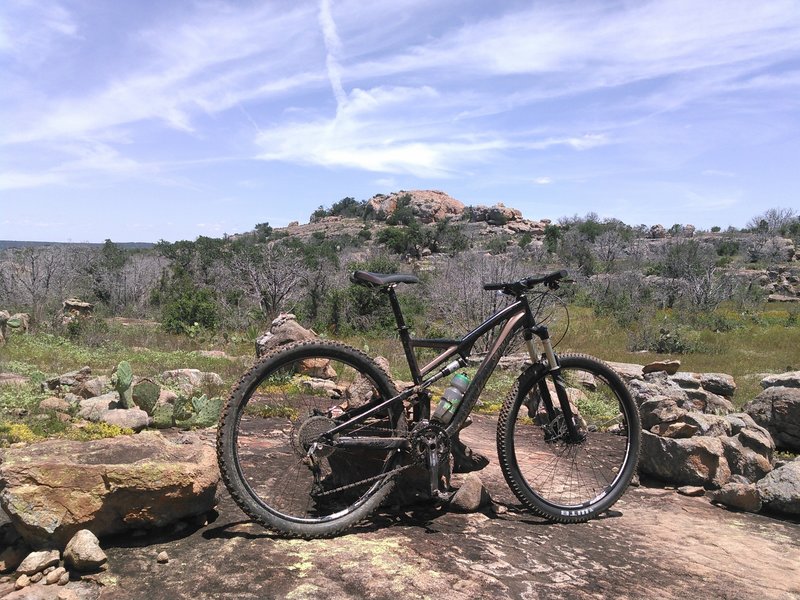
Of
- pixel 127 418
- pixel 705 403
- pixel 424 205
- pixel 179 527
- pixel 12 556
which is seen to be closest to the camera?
pixel 12 556

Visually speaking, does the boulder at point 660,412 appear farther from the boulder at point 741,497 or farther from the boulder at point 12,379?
the boulder at point 12,379

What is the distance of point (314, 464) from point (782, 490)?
3314 mm

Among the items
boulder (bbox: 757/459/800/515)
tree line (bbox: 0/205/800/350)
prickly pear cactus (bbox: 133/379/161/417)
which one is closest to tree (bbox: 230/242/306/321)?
tree line (bbox: 0/205/800/350)

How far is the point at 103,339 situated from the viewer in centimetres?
1406

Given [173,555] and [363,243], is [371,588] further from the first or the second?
[363,243]

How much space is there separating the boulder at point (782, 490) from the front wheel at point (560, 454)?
1029mm

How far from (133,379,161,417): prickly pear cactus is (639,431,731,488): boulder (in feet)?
13.6

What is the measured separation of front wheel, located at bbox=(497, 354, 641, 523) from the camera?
3566 millimetres

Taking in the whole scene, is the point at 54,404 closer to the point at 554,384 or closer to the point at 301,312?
the point at 554,384

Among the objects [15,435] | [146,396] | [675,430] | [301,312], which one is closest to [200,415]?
[146,396]

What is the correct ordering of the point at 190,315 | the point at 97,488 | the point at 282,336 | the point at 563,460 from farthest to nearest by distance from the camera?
the point at 190,315, the point at 282,336, the point at 563,460, the point at 97,488

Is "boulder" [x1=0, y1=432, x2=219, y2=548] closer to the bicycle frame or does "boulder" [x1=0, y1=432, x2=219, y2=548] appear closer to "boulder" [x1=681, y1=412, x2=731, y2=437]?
the bicycle frame

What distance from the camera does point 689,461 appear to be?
14.7 ft

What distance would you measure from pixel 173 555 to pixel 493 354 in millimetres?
2039
